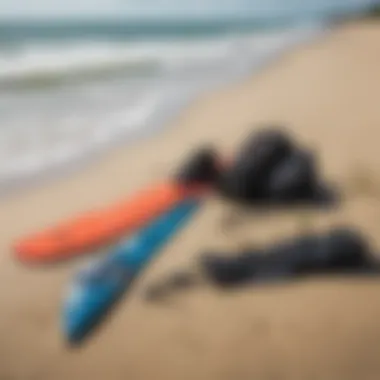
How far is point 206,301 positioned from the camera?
782mm

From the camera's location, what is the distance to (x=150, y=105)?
3.32 ft

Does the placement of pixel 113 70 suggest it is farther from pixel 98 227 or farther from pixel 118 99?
pixel 98 227

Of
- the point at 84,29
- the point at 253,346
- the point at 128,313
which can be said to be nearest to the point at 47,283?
the point at 128,313

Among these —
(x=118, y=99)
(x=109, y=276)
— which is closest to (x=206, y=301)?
(x=109, y=276)

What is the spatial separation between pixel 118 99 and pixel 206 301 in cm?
35

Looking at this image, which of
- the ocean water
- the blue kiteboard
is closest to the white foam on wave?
the ocean water

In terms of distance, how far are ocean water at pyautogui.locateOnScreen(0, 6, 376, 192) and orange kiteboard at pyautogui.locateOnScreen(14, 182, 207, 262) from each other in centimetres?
10

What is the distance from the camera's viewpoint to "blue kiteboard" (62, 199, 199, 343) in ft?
2.47

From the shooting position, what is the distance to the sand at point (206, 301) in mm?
747

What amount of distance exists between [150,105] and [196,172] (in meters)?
0.16

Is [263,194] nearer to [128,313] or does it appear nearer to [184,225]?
[184,225]

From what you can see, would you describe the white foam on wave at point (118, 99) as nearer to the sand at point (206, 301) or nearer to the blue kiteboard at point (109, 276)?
the sand at point (206, 301)

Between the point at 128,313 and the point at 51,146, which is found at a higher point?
the point at 51,146

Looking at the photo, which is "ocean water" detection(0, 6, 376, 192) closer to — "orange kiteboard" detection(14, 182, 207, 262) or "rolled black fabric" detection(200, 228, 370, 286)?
"orange kiteboard" detection(14, 182, 207, 262)
